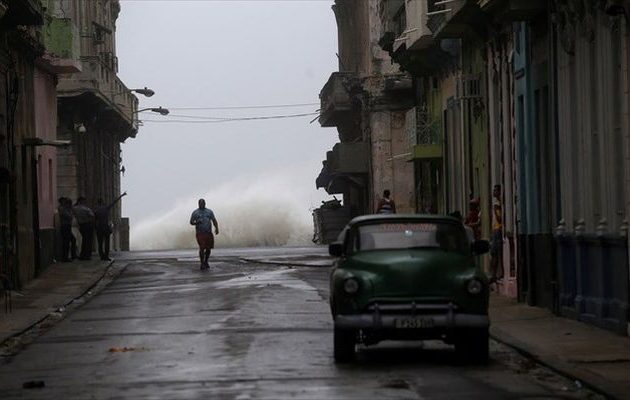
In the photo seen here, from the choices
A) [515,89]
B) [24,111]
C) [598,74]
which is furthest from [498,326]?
[24,111]

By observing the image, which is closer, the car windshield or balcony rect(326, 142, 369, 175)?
the car windshield

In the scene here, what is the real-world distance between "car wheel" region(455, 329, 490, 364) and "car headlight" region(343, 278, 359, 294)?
46.2 inches

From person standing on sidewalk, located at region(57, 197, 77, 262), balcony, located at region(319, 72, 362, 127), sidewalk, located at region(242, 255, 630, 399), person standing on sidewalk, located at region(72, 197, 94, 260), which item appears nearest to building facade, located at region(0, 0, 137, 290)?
person standing on sidewalk, located at region(57, 197, 77, 262)

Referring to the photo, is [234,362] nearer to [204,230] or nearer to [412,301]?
[412,301]

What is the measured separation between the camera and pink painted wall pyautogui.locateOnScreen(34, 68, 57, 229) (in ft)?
154

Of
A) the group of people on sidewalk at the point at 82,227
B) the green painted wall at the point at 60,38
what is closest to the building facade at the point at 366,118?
the group of people on sidewalk at the point at 82,227

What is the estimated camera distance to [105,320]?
26188mm

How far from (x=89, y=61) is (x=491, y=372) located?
45935mm

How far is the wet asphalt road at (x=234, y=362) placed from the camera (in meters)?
15.7

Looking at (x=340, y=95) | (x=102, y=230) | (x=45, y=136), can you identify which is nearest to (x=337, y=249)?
(x=45, y=136)

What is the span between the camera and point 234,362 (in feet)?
60.2

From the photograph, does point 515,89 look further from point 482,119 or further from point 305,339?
point 305,339

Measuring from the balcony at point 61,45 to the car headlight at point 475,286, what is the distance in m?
30.5

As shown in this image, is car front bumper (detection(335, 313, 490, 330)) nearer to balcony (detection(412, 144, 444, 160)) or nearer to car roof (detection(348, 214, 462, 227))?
car roof (detection(348, 214, 462, 227))
